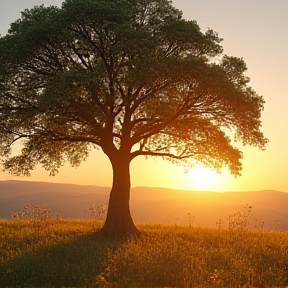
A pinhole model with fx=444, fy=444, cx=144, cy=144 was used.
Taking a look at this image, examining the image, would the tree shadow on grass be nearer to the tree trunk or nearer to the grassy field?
the grassy field

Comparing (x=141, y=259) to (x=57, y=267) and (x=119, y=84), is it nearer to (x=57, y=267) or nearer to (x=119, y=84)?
(x=57, y=267)

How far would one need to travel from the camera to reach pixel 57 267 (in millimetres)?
18312

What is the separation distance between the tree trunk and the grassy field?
1.22 meters

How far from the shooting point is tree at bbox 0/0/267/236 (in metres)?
23.4

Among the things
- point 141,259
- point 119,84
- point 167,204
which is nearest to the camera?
point 141,259

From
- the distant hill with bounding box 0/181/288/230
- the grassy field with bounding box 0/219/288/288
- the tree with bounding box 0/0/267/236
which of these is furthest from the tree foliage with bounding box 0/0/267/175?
the distant hill with bounding box 0/181/288/230

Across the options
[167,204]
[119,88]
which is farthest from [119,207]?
[167,204]

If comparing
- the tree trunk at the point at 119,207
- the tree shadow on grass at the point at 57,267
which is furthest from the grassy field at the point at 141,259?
the tree trunk at the point at 119,207

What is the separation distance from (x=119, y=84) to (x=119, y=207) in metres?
7.57

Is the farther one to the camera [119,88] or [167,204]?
[167,204]

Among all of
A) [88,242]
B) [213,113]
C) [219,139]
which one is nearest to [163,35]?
[213,113]

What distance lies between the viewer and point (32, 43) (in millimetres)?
24000

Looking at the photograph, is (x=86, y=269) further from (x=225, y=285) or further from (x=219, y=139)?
(x=219, y=139)

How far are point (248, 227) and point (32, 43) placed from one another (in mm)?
17637
